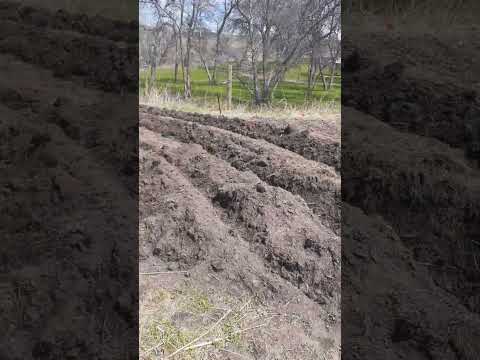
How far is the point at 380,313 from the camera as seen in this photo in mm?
2443

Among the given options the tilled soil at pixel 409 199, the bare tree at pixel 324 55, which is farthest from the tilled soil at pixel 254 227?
the bare tree at pixel 324 55

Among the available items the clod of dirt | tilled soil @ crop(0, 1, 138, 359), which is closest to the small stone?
tilled soil @ crop(0, 1, 138, 359)

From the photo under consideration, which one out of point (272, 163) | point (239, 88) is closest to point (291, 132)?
point (272, 163)

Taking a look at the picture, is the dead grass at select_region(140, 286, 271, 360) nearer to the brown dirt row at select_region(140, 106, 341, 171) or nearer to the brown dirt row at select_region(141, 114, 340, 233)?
the brown dirt row at select_region(141, 114, 340, 233)

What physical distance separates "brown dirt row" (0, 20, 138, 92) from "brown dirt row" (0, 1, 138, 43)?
→ 0.26 metres

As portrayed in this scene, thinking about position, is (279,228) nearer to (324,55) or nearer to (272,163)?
(272,163)

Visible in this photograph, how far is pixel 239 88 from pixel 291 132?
1128 millimetres

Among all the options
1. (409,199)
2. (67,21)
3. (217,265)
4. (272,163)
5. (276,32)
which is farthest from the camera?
(67,21)

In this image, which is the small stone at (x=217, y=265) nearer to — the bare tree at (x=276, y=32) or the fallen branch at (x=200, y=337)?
the fallen branch at (x=200, y=337)

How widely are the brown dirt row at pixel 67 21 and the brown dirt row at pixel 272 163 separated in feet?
7.86

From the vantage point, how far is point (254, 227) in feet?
9.64

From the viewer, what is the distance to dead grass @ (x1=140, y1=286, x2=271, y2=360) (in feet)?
7.22

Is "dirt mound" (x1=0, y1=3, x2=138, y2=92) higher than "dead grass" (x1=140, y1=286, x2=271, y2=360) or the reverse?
higher

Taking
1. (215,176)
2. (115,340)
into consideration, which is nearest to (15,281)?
(115,340)
